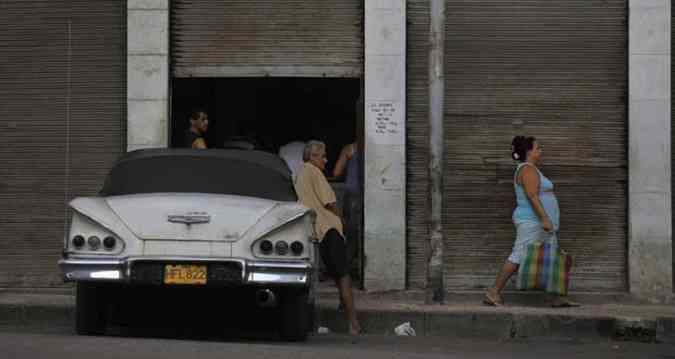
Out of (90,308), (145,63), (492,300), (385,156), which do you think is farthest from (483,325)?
(145,63)

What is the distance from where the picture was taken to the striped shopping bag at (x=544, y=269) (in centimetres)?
1520

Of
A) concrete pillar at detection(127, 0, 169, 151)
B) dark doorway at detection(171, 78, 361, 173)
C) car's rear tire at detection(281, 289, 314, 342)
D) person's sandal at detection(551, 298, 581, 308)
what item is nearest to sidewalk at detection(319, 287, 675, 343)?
person's sandal at detection(551, 298, 581, 308)

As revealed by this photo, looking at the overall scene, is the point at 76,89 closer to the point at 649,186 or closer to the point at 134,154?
the point at 134,154

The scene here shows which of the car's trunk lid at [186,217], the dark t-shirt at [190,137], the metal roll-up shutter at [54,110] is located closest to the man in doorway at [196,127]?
the dark t-shirt at [190,137]

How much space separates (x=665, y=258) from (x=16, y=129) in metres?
7.27

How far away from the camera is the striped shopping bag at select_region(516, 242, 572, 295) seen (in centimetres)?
1520

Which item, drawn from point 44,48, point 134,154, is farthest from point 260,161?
point 44,48

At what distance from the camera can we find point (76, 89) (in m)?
16.9

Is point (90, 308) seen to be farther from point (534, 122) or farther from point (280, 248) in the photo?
point (534, 122)

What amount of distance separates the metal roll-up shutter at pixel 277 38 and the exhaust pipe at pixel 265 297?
4.81m

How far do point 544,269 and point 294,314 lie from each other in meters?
4.01

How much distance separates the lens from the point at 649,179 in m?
16.5

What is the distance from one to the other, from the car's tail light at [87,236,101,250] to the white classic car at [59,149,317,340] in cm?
1

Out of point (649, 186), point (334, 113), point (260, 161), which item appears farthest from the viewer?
point (334, 113)
